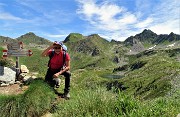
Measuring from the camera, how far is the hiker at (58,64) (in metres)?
14.7

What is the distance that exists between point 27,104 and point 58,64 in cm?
318

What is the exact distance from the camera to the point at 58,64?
50.0 ft

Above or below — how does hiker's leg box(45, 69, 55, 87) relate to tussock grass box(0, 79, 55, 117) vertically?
above

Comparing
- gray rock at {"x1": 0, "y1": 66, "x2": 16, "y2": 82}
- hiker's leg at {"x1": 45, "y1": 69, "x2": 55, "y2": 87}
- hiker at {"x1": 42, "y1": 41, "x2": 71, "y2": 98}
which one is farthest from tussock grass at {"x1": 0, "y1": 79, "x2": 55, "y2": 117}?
gray rock at {"x1": 0, "y1": 66, "x2": 16, "y2": 82}

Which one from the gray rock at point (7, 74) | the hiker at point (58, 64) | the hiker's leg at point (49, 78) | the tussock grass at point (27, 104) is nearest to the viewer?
the tussock grass at point (27, 104)

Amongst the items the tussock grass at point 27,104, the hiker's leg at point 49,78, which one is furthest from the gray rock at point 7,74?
the tussock grass at point 27,104

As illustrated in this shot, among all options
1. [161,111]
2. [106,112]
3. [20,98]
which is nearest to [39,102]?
[20,98]

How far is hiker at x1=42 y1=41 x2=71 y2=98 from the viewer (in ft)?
48.2

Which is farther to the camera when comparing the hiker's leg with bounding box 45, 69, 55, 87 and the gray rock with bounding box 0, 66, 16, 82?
the gray rock with bounding box 0, 66, 16, 82

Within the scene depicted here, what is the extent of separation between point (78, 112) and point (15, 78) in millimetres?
9936

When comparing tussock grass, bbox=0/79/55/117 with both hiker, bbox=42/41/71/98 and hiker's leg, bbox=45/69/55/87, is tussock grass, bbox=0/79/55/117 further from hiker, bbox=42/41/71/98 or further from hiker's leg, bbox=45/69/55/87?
hiker's leg, bbox=45/69/55/87

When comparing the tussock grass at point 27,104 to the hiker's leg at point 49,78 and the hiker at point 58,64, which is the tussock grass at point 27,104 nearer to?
the hiker at point 58,64

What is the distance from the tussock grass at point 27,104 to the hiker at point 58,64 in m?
1.45

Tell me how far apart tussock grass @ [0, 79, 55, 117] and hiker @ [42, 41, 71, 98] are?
1.45 m
